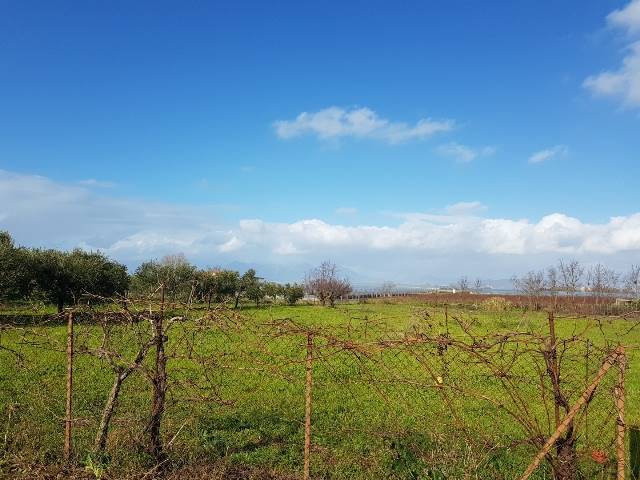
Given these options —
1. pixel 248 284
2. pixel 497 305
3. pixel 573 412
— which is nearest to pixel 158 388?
pixel 573 412

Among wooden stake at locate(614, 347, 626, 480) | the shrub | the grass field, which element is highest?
wooden stake at locate(614, 347, 626, 480)

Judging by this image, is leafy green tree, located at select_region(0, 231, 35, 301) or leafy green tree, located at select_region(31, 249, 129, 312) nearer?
leafy green tree, located at select_region(0, 231, 35, 301)

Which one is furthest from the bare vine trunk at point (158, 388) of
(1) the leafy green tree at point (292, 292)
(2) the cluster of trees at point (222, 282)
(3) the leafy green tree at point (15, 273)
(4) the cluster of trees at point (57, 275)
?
(1) the leafy green tree at point (292, 292)

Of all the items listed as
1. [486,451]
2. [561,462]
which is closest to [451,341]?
[561,462]

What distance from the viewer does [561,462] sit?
4125mm

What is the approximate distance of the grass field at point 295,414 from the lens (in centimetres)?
515

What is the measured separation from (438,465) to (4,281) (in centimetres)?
2418

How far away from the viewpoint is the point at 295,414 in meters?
8.23

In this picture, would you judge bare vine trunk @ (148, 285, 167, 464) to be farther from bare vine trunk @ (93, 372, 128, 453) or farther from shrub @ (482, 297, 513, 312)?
shrub @ (482, 297, 513, 312)

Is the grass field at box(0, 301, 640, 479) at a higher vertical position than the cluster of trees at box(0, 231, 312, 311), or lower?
lower

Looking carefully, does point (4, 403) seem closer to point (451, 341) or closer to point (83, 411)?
point (83, 411)

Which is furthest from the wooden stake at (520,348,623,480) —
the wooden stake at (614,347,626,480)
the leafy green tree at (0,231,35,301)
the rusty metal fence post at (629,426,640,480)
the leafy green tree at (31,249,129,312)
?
the leafy green tree at (0,231,35,301)

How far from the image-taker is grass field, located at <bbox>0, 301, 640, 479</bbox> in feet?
16.9

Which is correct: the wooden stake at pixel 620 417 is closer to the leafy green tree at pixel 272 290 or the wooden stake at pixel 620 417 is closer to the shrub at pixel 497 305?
the shrub at pixel 497 305
